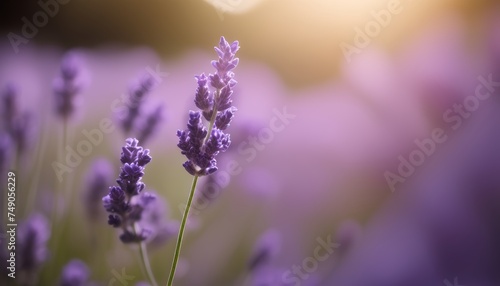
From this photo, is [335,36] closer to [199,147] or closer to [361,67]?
[361,67]

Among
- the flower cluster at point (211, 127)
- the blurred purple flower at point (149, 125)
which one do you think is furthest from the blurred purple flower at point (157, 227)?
the flower cluster at point (211, 127)

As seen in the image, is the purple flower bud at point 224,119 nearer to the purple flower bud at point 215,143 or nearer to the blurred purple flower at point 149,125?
the purple flower bud at point 215,143

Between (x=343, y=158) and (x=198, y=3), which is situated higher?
(x=198, y=3)

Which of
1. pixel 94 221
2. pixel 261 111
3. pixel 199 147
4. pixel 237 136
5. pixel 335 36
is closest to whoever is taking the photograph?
Result: pixel 199 147

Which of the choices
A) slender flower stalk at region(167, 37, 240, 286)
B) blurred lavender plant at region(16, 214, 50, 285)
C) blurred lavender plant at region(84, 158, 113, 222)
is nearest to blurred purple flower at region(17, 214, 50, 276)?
blurred lavender plant at region(16, 214, 50, 285)

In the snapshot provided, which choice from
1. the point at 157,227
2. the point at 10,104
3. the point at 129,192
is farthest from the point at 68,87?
the point at 129,192

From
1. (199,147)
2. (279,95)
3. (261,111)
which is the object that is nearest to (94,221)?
(199,147)

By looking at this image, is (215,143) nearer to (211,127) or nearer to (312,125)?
(211,127)
